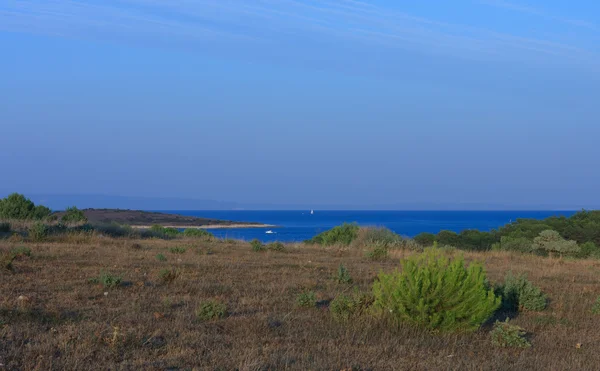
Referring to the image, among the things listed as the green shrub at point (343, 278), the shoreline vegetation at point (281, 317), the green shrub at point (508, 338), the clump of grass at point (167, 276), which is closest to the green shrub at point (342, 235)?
the shoreline vegetation at point (281, 317)

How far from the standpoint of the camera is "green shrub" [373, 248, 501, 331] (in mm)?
8305

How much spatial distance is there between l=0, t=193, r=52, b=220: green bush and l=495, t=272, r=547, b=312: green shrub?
2412cm

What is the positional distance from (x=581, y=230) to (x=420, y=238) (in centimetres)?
999

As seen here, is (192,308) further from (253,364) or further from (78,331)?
(253,364)

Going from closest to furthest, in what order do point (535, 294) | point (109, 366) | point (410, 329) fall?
1. point (109, 366)
2. point (410, 329)
3. point (535, 294)

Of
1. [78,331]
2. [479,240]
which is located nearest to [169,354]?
[78,331]

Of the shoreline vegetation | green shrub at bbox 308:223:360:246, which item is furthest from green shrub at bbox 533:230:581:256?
the shoreline vegetation

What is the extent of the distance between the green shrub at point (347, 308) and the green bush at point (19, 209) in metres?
24.0

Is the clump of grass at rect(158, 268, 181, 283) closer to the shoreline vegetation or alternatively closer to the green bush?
the shoreline vegetation

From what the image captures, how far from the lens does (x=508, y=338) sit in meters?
7.64

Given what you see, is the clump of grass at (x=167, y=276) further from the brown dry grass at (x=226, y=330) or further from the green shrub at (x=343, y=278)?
the green shrub at (x=343, y=278)

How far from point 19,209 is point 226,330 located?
26251 mm

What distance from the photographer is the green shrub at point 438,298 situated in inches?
327

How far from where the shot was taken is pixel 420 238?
1667 inches
